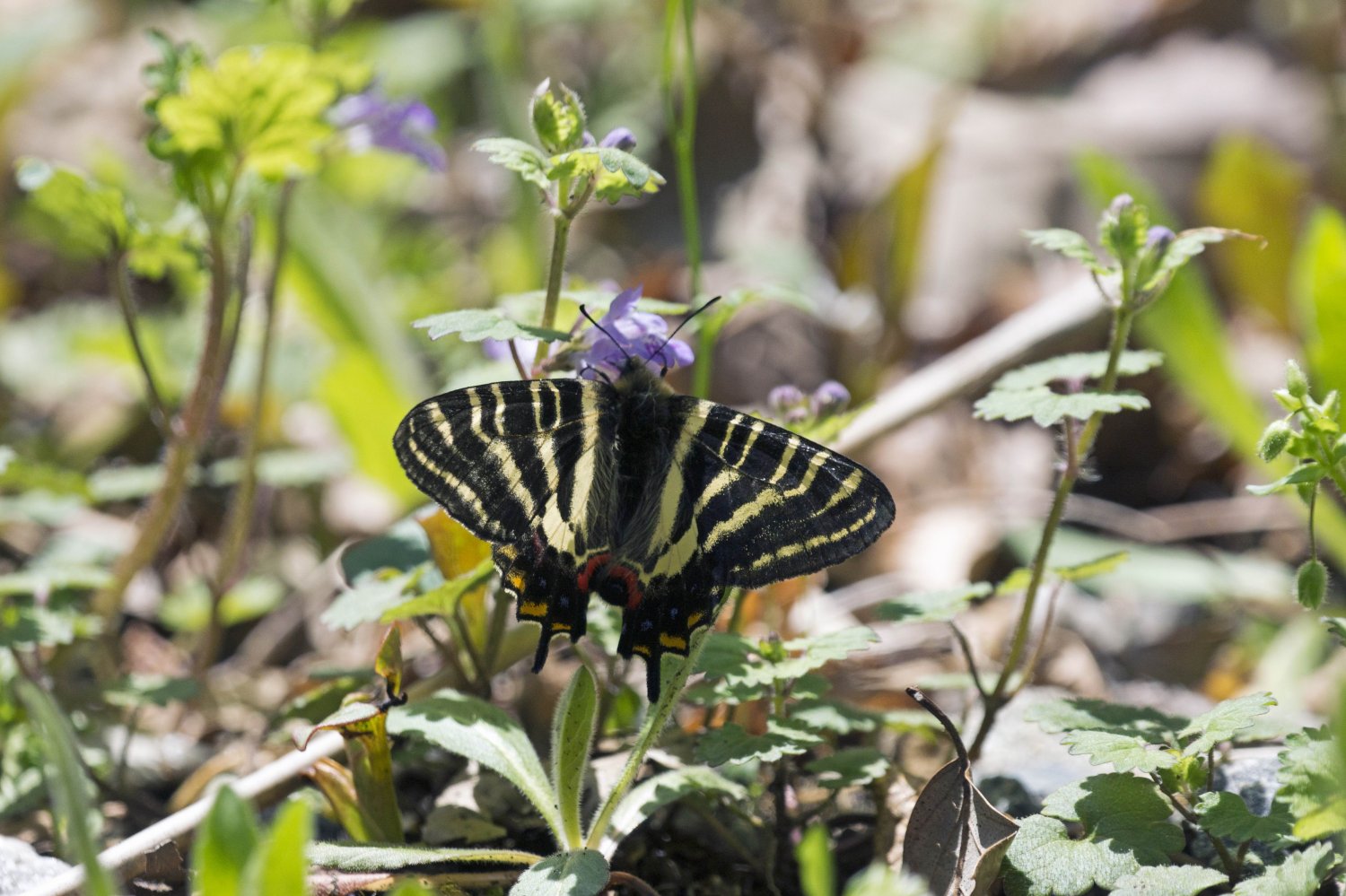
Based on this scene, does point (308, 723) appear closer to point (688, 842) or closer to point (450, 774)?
point (450, 774)

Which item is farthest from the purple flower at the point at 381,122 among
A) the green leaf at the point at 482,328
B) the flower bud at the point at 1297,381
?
the flower bud at the point at 1297,381

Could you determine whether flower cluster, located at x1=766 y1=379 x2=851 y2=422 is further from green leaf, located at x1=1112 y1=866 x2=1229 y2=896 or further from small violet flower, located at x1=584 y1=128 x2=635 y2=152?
green leaf, located at x1=1112 y1=866 x2=1229 y2=896

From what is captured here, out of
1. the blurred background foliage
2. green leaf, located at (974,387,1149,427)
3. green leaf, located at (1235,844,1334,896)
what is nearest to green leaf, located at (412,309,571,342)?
the blurred background foliage

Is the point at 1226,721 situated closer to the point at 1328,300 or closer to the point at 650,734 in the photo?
the point at 650,734

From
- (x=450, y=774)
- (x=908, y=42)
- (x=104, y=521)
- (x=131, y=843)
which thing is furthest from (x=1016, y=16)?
(x=131, y=843)

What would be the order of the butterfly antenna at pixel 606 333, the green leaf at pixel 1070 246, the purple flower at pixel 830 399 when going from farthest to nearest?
the purple flower at pixel 830 399
the butterfly antenna at pixel 606 333
the green leaf at pixel 1070 246

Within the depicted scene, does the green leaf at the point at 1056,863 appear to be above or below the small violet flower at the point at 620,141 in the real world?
below

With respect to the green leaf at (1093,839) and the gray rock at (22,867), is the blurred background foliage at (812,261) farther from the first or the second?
the green leaf at (1093,839)

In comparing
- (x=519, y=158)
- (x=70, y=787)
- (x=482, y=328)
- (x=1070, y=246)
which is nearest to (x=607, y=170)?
(x=519, y=158)
